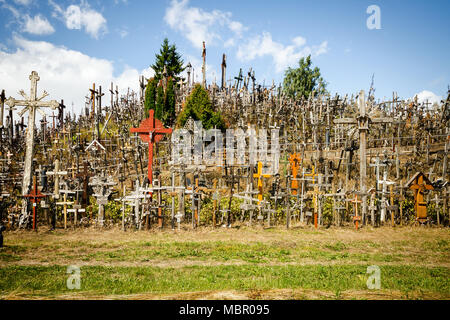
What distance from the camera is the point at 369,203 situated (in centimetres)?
1402

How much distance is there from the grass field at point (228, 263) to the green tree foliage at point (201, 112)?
13.1 metres

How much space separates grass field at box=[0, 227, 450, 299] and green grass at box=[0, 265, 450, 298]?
21mm

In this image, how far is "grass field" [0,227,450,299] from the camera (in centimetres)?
518

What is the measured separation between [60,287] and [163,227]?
720 cm

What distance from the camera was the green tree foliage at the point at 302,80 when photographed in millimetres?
49188

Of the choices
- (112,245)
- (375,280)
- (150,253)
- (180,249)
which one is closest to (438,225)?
(375,280)

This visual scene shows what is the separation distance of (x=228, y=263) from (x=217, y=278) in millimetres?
1493

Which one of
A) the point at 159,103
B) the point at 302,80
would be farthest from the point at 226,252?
the point at 302,80

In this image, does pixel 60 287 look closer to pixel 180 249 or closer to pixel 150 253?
pixel 150 253

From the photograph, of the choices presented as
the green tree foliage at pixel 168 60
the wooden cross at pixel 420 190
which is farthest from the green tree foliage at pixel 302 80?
the wooden cross at pixel 420 190

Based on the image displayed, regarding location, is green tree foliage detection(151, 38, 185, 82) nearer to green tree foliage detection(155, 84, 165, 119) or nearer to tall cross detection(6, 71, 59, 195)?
green tree foliage detection(155, 84, 165, 119)

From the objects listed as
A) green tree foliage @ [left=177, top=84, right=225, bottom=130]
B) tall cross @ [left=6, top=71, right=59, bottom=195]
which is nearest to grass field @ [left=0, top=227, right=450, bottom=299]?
tall cross @ [left=6, top=71, right=59, bottom=195]

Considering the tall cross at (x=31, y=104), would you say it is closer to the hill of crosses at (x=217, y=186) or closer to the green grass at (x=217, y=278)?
the hill of crosses at (x=217, y=186)

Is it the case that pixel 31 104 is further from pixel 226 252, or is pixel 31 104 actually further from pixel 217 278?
pixel 217 278
